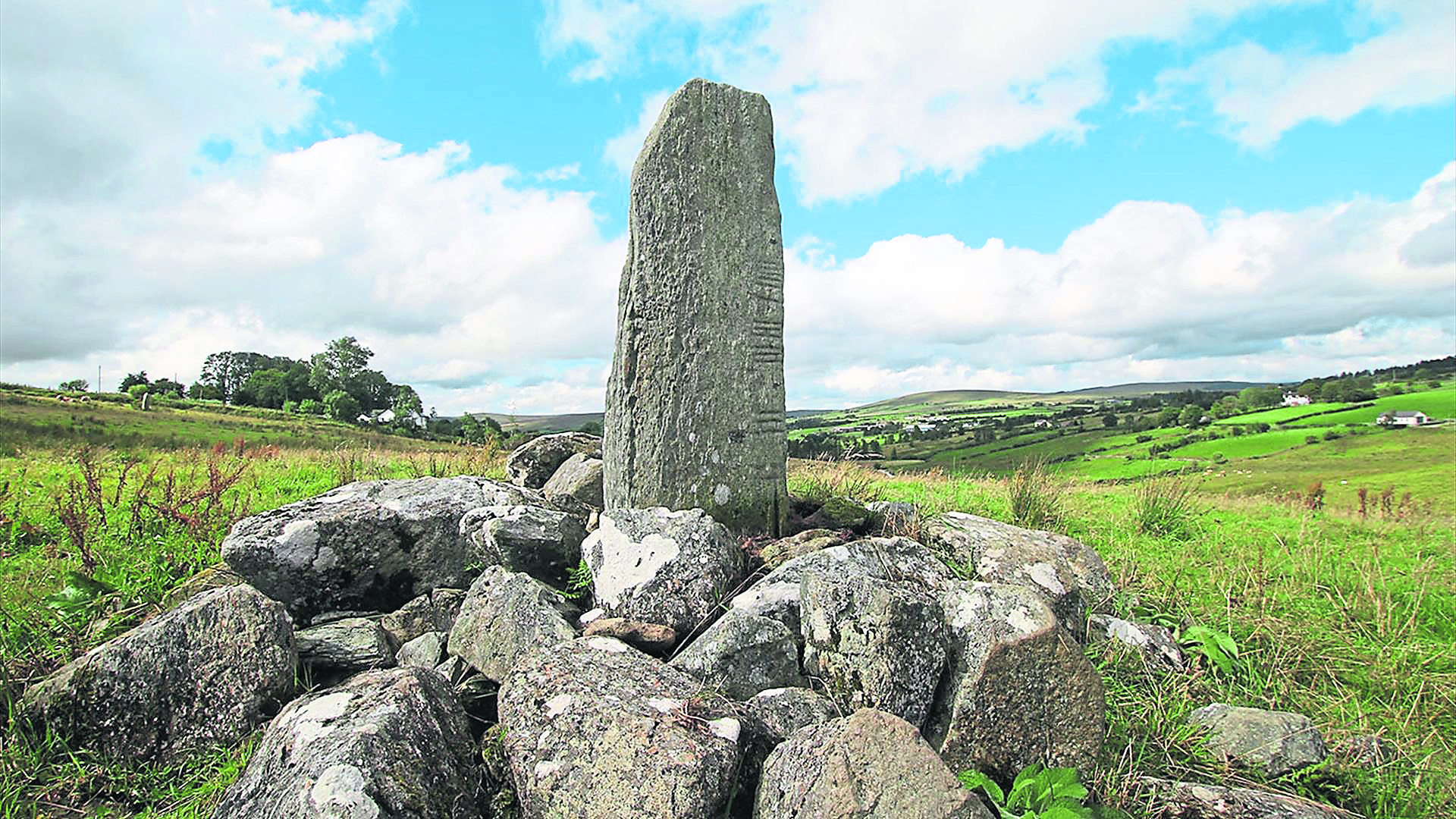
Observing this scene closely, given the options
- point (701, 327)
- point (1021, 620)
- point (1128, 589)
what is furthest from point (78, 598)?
point (1128, 589)

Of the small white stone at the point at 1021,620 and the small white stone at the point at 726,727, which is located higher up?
the small white stone at the point at 1021,620

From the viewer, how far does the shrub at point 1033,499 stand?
30.6 feet

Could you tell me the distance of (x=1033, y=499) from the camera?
942cm

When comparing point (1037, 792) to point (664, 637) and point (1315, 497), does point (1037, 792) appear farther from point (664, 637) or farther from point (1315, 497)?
point (1315, 497)

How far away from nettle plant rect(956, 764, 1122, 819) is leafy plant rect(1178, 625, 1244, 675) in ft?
8.78

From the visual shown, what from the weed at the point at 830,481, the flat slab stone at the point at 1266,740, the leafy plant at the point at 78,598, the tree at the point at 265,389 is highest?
the tree at the point at 265,389

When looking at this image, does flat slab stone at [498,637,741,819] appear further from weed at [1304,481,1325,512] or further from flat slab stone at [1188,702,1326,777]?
weed at [1304,481,1325,512]

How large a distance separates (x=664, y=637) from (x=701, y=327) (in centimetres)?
300

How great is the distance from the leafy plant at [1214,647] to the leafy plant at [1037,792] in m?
2.76

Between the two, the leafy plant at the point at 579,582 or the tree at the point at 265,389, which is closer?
the leafy plant at the point at 579,582

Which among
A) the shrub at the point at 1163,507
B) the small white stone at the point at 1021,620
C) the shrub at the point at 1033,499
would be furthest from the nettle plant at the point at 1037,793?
the shrub at the point at 1163,507

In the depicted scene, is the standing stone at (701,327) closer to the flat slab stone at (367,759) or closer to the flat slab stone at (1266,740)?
the flat slab stone at (367,759)

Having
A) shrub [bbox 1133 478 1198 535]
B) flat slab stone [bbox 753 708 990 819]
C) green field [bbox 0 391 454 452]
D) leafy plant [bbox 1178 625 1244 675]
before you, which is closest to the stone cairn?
flat slab stone [bbox 753 708 990 819]

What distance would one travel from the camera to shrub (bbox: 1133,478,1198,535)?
10344mm
